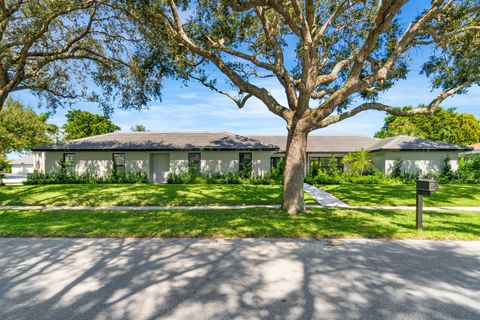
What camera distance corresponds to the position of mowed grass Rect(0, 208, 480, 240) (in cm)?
647

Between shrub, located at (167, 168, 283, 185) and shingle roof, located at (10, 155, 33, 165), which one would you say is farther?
shingle roof, located at (10, 155, 33, 165)

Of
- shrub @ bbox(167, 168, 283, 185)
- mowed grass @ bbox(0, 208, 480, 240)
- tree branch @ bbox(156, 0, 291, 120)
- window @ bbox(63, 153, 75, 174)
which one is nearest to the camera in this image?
mowed grass @ bbox(0, 208, 480, 240)

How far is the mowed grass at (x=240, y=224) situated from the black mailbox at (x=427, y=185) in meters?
1.07

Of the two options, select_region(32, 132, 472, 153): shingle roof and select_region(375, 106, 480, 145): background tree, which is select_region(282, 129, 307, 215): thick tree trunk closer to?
select_region(32, 132, 472, 153): shingle roof

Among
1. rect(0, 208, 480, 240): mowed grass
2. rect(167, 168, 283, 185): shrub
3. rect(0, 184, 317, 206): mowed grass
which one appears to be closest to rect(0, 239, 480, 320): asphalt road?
rect(0, 208, 480, 240): mowed grass

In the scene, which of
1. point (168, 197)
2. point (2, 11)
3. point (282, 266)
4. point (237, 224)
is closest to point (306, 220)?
point (237, 224)

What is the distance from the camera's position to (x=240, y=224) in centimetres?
749

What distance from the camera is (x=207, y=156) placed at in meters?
20.5

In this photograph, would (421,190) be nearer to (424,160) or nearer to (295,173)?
(295,173)

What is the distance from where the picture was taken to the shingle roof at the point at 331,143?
86.2 feet

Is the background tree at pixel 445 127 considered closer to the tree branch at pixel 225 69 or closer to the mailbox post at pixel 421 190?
the tree branch at pixel 225 69

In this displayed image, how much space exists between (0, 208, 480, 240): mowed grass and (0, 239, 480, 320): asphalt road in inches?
28.3

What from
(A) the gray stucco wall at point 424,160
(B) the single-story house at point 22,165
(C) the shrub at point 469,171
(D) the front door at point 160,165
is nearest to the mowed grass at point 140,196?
(D) the front door at point 160,165

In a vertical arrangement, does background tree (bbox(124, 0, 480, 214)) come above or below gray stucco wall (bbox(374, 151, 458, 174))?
above
